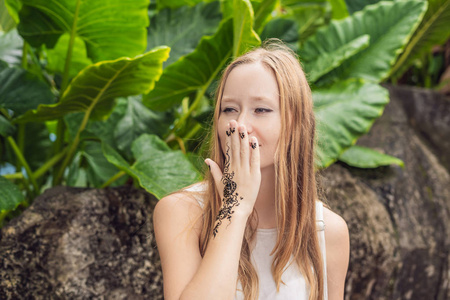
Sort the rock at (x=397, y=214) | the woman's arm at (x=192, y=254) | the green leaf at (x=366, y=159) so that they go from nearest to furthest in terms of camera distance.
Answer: the woman's arm at (x=192, y=254), the rock at (x=397, y=214), the green leaf at (x=366, y=159)

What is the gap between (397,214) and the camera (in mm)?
2188

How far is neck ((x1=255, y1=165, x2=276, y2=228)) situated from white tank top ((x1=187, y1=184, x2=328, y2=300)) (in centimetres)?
2

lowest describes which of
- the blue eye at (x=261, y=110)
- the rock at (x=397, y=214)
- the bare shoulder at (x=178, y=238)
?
the rock at (x=397, y=214)

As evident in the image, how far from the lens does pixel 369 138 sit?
2.58m

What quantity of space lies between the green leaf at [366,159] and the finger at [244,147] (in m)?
1.28

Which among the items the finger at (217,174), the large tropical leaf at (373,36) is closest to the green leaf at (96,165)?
the finger at (217,174)

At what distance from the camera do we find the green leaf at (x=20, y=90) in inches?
65.4

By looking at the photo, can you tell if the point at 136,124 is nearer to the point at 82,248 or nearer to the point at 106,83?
the point at 106,83

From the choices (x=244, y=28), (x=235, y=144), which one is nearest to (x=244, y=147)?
(x=235, y=144)

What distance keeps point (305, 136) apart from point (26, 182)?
1.14 metres

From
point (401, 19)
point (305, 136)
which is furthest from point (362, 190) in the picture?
point (305, 136)

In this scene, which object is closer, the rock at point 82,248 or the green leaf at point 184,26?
the rock at point 82,248

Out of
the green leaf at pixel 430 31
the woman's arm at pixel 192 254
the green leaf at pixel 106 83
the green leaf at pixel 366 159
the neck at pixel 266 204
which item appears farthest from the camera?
the green leaf at pixel 430 31

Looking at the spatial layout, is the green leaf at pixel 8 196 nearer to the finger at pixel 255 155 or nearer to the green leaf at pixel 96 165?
the green leaf at pixel 96 165
